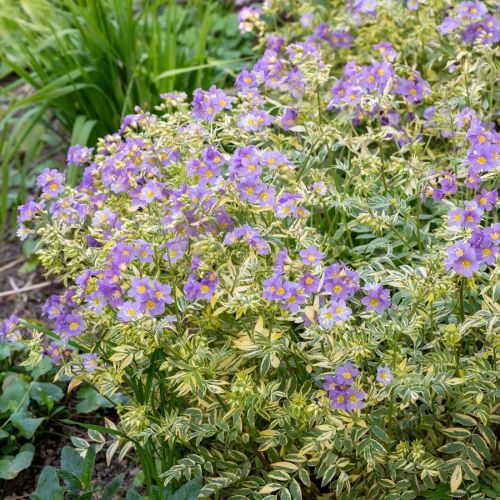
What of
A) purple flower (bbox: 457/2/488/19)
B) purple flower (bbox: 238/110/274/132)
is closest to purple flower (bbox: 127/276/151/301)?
purple flower (bbox: 238/110/274/132)

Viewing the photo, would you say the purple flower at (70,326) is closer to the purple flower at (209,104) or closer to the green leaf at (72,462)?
the green leaf at (72,462)

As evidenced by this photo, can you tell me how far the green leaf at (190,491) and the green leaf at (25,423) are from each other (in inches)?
Result: 28.3

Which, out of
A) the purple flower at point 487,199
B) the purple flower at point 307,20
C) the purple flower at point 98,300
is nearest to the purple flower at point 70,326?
the purple flower at point 98,300

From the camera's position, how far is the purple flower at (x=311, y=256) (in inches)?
80.7

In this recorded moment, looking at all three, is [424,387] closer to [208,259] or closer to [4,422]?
[208,259]

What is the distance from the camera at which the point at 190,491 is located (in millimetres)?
2256

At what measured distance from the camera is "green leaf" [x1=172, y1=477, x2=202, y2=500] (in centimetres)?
225

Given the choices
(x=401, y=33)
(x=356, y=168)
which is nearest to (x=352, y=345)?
(x=356, y=168)

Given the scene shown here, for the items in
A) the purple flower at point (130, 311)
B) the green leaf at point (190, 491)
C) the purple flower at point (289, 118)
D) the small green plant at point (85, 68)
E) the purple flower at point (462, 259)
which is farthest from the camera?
the small green plant at point (85, 68)

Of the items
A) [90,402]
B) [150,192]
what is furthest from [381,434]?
[90,402]

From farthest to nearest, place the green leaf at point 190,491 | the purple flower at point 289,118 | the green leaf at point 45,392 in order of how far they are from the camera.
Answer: the green leaf at point 45,392 < the purple flower at point 289,118 < the green leaf at point 190,491

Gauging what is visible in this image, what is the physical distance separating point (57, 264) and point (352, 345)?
2.76ft

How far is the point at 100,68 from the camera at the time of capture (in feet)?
12.6

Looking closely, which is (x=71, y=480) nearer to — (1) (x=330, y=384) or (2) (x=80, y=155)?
(1) (x=330, y=384)
